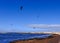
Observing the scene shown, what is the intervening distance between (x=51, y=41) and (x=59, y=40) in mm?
1414

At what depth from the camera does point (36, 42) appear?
19094 millimetres

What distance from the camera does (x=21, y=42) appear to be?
18.8 metres

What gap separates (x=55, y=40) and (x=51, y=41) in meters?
0.73

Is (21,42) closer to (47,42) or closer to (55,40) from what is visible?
(47,42)

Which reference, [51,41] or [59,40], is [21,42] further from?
[59,40]

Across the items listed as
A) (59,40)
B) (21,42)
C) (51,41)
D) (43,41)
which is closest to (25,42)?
(21,42)

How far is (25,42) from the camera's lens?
19.0 meters

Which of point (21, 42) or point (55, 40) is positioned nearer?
point (21, 42)

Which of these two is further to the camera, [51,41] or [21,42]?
[51,41]

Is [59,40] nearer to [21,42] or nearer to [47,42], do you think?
[47,42]

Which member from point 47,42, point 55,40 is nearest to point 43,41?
point 47,42

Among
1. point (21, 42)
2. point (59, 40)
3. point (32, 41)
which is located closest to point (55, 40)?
point (59, 40)

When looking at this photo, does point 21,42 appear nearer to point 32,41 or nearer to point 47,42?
point 32,41

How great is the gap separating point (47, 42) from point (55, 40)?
1.55 m
